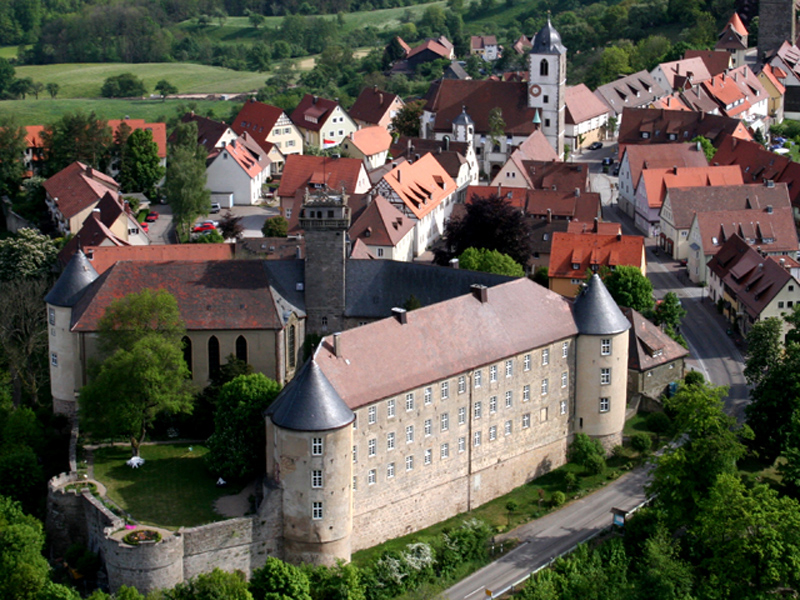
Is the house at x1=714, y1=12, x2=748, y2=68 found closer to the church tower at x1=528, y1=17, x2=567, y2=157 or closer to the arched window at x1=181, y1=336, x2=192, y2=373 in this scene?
the church tower at x1=528, y1=17, x2=567, y2=157

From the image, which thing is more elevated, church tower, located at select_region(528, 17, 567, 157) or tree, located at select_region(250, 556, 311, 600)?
church tower, located at select_region(528, 17, 567, 157)

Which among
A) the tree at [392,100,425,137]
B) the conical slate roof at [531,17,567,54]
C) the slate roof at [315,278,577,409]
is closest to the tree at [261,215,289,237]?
the slate roof at [315,278,577,409]

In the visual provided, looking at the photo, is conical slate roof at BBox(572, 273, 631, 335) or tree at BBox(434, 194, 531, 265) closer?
conical slate roof at BBox(572, 273, 631, 335)

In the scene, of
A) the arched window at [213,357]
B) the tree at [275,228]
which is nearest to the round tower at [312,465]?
the arched window at [213,357]

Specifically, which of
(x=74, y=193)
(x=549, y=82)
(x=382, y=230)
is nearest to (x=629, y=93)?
(x=549, y=82)

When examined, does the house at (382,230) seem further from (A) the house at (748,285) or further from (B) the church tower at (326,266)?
(A) the house at (748,285)

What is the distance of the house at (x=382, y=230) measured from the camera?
11069cm

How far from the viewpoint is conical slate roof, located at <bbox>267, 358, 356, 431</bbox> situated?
68.5m

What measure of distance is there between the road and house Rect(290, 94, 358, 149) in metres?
64.4

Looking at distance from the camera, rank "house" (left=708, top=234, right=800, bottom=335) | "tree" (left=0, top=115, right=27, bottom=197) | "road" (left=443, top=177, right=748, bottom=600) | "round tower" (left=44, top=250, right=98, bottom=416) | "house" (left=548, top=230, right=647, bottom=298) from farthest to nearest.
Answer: "tree" (left=0, top=115, right=27, bottom=197) < "house" (left=548, top=230, right=647, bottom=298) < "house" (left=708, top=234, right=800, bottom=335) < "round tower" (left=44, top=250, right=98, bottom=416) < "road" (left=443, top=177, right=748, bottom=600)

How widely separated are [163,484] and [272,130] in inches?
3370

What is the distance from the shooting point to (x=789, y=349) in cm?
8875

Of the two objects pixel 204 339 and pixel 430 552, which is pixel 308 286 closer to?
pixel 204 339

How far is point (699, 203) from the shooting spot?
120438 mm
